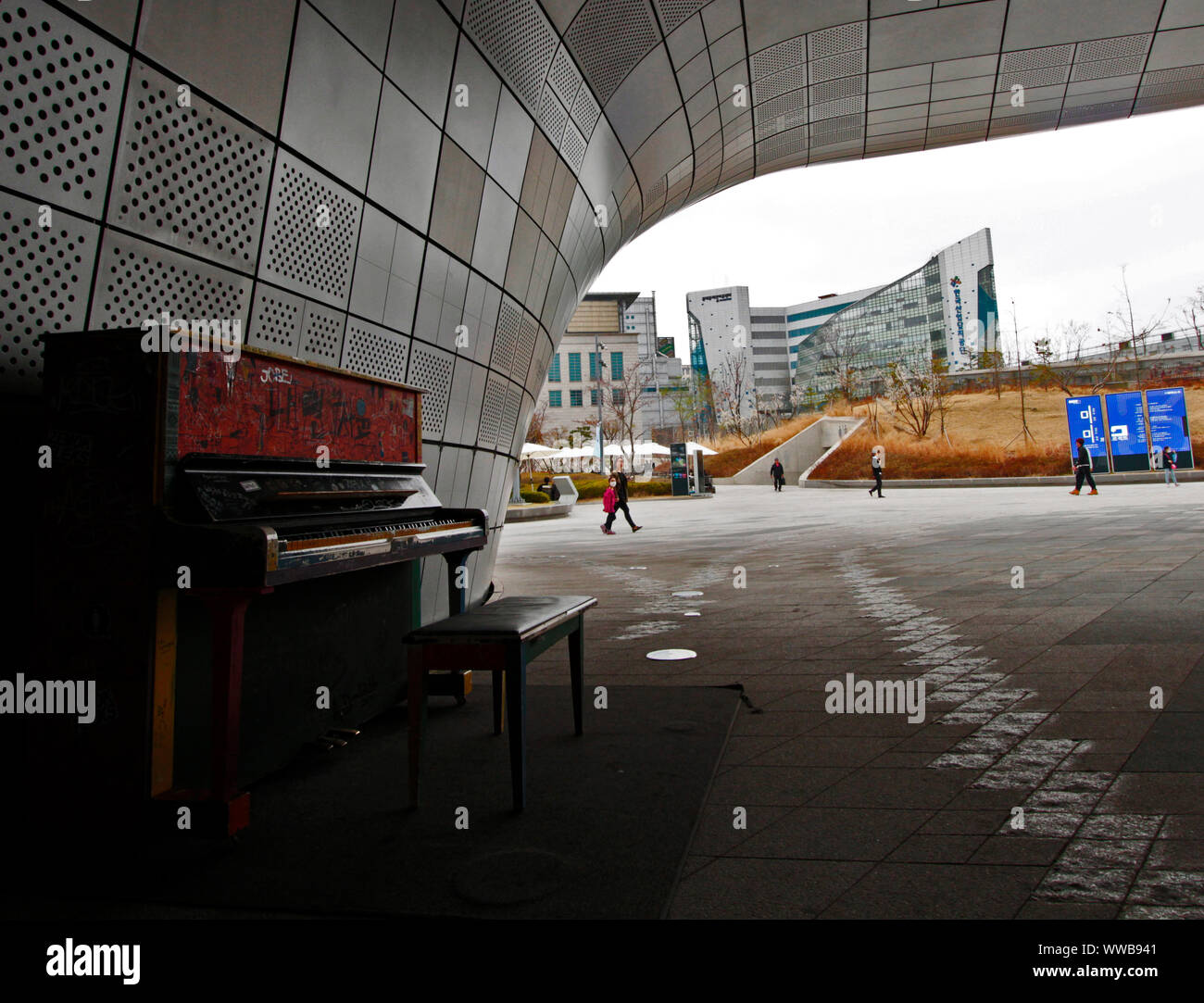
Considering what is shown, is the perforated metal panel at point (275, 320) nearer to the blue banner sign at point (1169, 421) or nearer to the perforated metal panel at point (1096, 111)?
the perforated metal panel at point (1096, 111)

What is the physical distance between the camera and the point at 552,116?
24.3ft

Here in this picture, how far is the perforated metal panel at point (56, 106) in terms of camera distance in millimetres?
2717

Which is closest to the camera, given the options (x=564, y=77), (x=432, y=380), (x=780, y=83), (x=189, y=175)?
(x=189, y=175)

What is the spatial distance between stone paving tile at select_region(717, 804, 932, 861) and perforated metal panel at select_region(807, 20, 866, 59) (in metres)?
9.79

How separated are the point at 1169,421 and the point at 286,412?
3372 centimetres

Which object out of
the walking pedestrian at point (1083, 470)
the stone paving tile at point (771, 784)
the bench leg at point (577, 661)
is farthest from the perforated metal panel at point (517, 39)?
the walking pedestrian at point (1083, 470)

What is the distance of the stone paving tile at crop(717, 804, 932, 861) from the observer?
2410 millimetres

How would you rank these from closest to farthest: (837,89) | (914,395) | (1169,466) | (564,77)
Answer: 1. (564,77)
2. (837,89)
3. (1169,466)
4. (914,395)

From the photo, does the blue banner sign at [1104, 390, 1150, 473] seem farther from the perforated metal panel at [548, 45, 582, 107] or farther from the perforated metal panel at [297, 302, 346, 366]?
the perforated metal panel at [297, 302, 346, 366]

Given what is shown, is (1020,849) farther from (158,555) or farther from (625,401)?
(625,401)

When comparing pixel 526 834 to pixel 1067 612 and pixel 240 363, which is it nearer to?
pixel 240 363

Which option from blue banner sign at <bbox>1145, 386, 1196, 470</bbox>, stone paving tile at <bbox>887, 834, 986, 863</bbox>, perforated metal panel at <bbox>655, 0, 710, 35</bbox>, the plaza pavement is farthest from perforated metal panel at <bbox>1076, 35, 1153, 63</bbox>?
blue banner sign at <bbox>1145, 386, 1196, 470</bbox>

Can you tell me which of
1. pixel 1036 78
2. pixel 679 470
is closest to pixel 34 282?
pixel 1036 78

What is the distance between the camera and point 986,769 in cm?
304
